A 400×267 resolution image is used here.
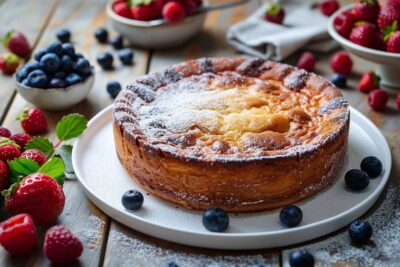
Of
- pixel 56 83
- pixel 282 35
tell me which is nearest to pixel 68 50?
pixel 56 83

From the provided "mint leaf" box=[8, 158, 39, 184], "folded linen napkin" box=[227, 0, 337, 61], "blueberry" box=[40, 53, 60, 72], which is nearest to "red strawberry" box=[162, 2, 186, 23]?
"folded linen napkin" box=[227, 0, 337, 61]

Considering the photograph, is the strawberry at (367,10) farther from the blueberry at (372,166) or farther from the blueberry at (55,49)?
the blueberry at (55,49)

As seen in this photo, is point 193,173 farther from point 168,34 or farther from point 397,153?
point 168,34

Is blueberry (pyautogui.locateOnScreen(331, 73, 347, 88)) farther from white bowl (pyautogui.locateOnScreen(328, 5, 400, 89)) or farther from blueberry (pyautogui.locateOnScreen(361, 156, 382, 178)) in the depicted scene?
blueberry (pyautogui.locateOnScreen(361, 156, 382, 178))

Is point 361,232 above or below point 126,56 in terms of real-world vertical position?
above

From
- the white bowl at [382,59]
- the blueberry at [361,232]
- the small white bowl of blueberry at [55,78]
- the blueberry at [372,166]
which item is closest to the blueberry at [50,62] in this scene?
the small white bowl of blueberry at [55,78]

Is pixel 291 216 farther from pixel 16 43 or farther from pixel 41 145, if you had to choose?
pixel 16 43
